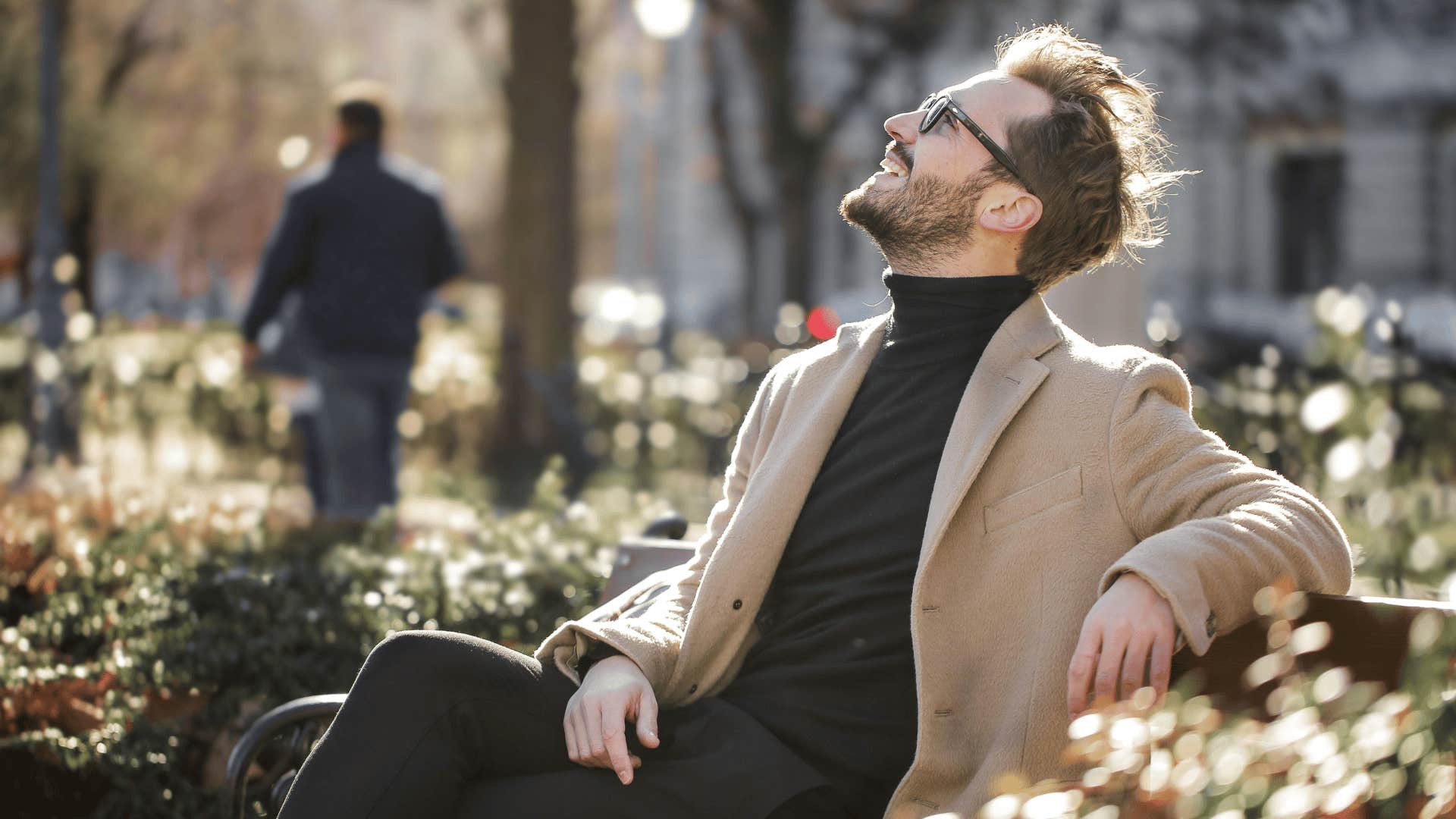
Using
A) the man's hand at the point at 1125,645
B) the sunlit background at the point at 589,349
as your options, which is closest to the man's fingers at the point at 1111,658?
the man's hand at the point at 1125,645

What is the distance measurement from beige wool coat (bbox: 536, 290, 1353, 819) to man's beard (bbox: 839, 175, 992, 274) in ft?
0.72

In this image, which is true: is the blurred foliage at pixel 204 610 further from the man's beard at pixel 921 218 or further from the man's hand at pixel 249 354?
the man's hand at pixel 249 354

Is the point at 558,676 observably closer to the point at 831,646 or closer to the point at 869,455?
the point at 831,646

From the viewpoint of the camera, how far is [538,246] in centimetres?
1352

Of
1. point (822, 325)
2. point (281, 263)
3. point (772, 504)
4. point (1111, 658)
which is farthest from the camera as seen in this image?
point (822, 325)

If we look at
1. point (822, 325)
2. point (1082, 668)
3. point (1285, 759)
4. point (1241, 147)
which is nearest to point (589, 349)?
point (822, 325)

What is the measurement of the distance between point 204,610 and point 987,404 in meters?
2.51

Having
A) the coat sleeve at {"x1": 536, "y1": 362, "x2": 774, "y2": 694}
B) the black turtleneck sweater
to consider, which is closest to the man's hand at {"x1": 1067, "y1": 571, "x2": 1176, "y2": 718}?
the black turtleneck sweater

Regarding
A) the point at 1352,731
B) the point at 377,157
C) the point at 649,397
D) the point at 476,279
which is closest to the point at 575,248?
the point at 649,397

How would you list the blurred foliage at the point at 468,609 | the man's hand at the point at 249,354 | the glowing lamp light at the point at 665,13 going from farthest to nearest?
the glowing lamp light at the point at 665,13 → the man's hand at the point at 249,354 → the blurred foliage at the point at 468,609

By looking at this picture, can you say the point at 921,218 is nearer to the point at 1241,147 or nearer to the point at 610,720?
the point at 610,720

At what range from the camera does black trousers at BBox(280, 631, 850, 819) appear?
2.73m

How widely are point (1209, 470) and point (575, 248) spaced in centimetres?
1132

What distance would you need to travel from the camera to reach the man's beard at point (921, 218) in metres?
3.12
